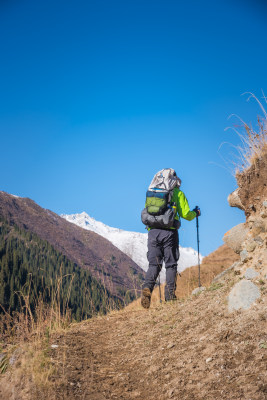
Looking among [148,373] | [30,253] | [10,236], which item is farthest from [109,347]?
[10,236]

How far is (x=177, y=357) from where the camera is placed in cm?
370

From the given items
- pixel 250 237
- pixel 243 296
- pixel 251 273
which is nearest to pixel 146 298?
pixel 250 237

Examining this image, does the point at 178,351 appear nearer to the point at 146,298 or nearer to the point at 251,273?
the point at 251,273

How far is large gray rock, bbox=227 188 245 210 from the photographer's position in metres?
6.20

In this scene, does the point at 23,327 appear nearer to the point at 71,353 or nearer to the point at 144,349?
the point at 71,353

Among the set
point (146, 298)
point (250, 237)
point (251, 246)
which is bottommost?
point (146, 298)

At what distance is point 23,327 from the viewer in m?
5.00

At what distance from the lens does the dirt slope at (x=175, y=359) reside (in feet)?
9.58

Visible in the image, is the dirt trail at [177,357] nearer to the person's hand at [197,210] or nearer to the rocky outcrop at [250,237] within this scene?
the rocky outcrop at [250,237]

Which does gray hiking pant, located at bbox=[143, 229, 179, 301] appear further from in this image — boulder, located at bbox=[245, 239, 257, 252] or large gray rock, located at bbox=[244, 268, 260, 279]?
large gray rock, located at bbox=[244, 268, 260, 279]

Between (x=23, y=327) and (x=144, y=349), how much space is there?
1930 millimetres

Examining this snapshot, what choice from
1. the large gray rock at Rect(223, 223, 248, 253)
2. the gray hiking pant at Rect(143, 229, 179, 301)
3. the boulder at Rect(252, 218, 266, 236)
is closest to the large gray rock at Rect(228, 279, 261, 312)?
the boulder at Rect(252, 218, 266, 236)

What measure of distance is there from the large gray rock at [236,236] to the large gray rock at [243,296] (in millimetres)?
1847

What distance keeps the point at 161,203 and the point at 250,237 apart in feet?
5.59
